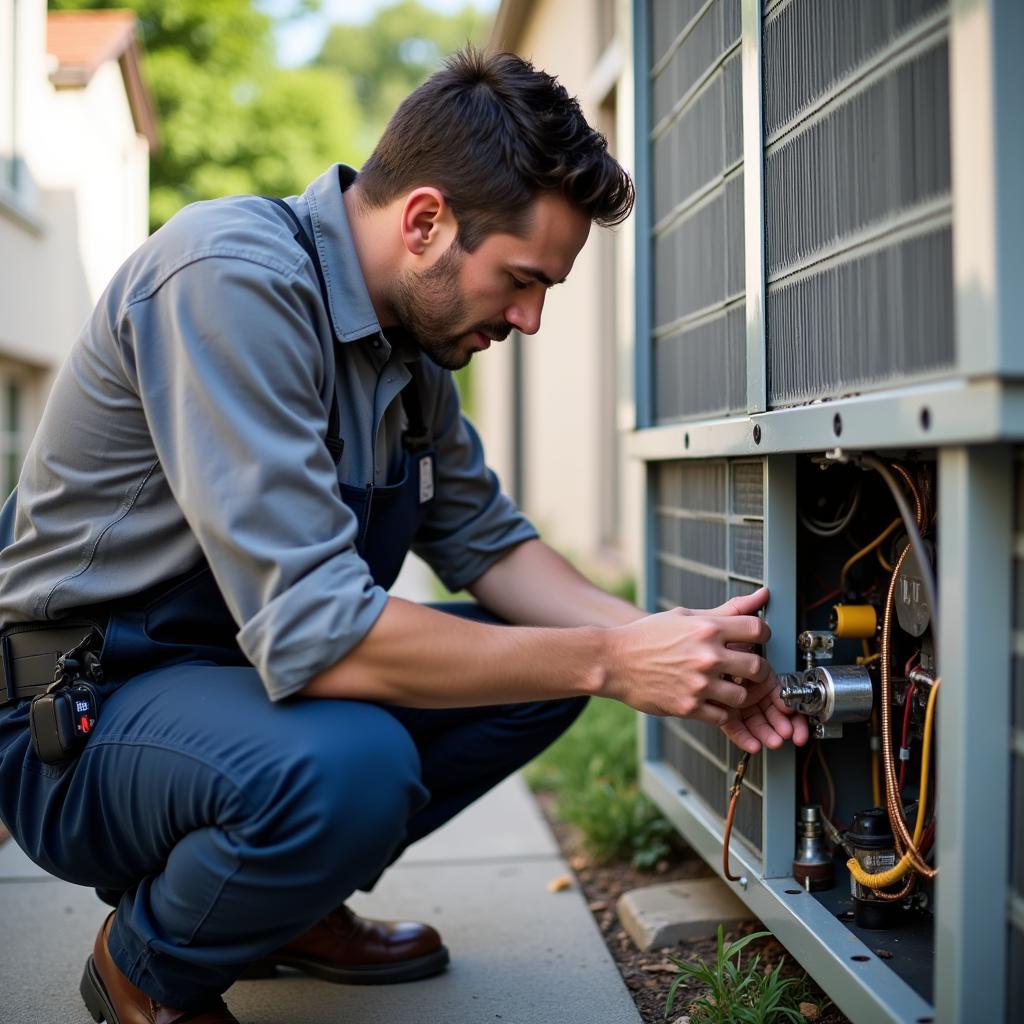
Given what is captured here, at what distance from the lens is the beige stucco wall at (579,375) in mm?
6145

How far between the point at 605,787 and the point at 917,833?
1.41m

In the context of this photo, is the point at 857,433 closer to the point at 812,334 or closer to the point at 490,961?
the point at 812,334

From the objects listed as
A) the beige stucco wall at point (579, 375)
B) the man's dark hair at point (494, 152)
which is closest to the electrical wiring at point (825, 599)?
the man's dark hair at point (494, 152)

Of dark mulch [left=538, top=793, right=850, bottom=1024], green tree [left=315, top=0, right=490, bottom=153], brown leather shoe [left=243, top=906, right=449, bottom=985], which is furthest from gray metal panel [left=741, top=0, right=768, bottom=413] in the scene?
green tree [left=315, top=0, right=490, bottom=153]

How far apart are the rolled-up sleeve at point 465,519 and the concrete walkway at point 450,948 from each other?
2.39 feet

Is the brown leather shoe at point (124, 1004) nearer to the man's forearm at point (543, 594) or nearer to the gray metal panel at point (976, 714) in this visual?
the man's forearm at point (543, 594)

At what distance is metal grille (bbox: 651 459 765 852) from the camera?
6.41ft

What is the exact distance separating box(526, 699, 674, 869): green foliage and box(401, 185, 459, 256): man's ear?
1.54m

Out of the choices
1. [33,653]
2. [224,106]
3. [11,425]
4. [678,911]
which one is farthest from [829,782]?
[224,106]

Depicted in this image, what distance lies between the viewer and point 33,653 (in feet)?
5.94

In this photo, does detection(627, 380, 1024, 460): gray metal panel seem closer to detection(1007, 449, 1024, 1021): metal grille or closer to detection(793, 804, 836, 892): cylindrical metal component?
detection(1007, 449, 1024, 1021): metal grille

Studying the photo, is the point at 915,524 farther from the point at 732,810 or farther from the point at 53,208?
the point at 53,208

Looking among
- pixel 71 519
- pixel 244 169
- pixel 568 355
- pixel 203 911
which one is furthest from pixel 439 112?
pixel 244 169

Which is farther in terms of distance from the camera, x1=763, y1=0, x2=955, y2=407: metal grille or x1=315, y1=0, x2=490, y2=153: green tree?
x1=315, y1=0, x2=490, y2=153: green tree
